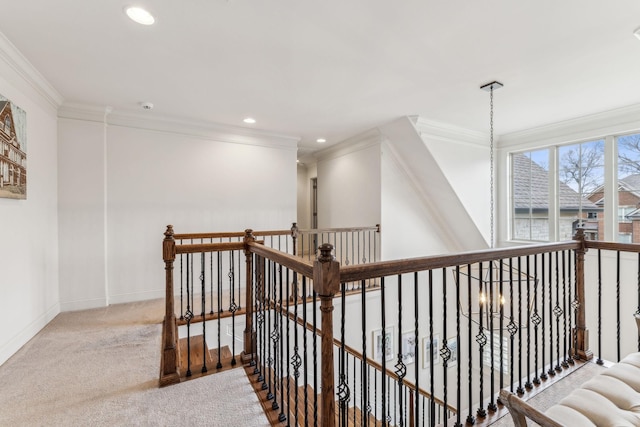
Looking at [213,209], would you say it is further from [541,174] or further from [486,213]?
[541,174]

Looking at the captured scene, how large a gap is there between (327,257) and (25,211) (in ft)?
11.0

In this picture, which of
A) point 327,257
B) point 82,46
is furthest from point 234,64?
point 327,257

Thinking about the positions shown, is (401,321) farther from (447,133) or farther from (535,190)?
(535,190)

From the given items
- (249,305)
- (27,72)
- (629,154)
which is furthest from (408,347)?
(27,72)

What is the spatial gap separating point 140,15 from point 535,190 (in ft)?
19.9

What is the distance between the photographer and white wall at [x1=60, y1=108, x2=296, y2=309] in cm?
366

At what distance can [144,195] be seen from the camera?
13.5ft

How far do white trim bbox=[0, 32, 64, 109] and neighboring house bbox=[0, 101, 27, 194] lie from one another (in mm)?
380

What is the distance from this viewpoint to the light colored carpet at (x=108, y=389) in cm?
177

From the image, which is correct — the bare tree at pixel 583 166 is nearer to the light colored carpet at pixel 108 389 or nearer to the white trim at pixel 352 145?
the white trim at pixel 352 145

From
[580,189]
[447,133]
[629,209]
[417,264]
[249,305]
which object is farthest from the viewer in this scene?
[447,133]

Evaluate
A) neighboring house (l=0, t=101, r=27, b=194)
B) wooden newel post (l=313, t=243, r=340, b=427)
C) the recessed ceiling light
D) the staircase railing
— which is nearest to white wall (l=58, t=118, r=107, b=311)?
neighboring house (l=0, t=101, r=27, b=194)

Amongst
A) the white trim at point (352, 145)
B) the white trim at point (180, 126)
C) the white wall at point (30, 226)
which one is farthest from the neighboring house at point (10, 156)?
the white trim at point (352, 145)

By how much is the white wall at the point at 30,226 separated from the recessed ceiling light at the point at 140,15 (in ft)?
3.99
